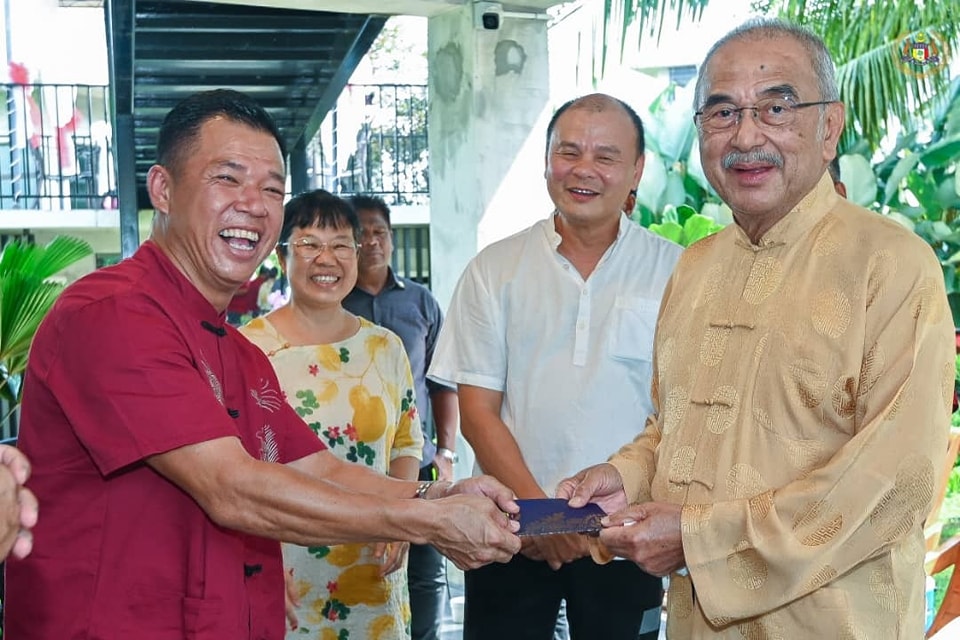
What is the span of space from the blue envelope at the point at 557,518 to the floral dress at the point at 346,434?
123cm

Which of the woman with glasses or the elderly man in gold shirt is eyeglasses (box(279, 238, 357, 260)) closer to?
the woman with glasses

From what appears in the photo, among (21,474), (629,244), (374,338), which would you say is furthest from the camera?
(374,338)

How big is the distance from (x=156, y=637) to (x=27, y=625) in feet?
0.89

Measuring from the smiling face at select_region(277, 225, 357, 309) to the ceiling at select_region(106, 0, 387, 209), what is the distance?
2498 millimetres

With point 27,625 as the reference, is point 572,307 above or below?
above

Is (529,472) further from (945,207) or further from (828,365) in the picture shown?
(945,207)

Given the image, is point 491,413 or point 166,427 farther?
point 491,413

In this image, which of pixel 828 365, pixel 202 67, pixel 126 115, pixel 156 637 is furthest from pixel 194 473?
pixel 126 115

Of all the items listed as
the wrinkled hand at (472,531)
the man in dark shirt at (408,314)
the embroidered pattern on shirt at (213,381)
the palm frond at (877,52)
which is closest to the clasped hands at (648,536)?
the wrinkled hand at (472,531)

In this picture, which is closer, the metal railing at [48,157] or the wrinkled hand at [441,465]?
the wrinkled hand at [441,465]

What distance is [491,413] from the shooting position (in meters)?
3.50

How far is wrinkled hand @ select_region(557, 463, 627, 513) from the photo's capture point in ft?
8.64

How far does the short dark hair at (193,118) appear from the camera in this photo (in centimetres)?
→ 244

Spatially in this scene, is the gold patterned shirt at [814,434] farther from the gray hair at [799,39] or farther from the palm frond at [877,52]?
the palm frond at [877,52]
